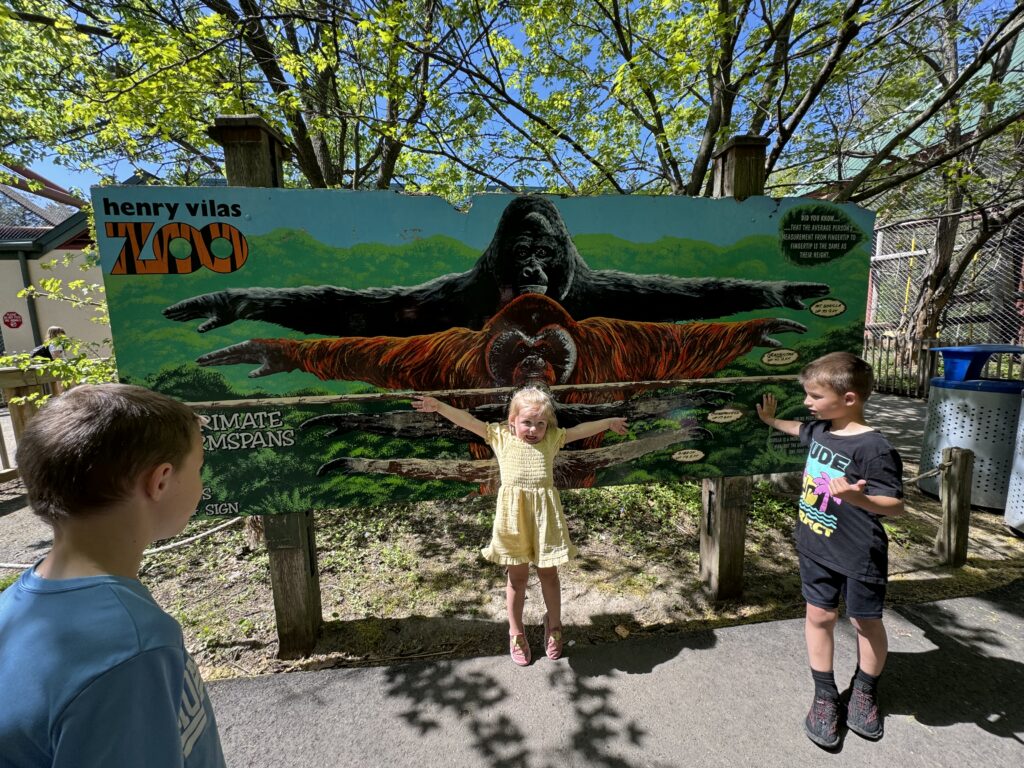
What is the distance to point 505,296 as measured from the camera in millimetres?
2586

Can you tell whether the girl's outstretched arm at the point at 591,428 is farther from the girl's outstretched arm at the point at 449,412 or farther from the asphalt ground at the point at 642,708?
the asphalt ground at the point at 642,708

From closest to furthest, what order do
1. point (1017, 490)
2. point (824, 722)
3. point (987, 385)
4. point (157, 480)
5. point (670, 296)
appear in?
point (157, 480), point (824, 722), point (670, 296), point (1017, 490), point (987, 385)

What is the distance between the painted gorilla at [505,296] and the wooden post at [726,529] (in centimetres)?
114

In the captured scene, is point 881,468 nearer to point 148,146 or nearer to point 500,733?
point 500,733

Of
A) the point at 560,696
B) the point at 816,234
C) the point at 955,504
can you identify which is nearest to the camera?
the point at 560,696

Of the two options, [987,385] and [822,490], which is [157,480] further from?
[987,385]

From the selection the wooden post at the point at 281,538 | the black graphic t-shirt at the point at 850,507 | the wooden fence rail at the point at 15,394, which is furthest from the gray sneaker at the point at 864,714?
the wooden fence rail at the point at 15,394

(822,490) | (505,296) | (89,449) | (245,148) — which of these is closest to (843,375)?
(822,490)

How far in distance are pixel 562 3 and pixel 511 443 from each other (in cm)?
520

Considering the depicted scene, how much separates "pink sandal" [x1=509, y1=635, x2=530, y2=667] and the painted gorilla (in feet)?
5.74

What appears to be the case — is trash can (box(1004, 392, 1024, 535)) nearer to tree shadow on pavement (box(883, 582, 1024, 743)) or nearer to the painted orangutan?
tree shadow on pavement (box(883, 582, 1024, 743))

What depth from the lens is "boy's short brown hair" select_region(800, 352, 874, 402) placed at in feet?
6.95

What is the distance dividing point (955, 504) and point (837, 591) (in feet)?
7.43

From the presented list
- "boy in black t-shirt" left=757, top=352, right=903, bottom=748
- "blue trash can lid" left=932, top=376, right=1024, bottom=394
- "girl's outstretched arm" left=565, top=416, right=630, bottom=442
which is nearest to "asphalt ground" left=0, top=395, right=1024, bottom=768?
"boy in black t-shirt" left=757, top=352, right=903, bottom=748
